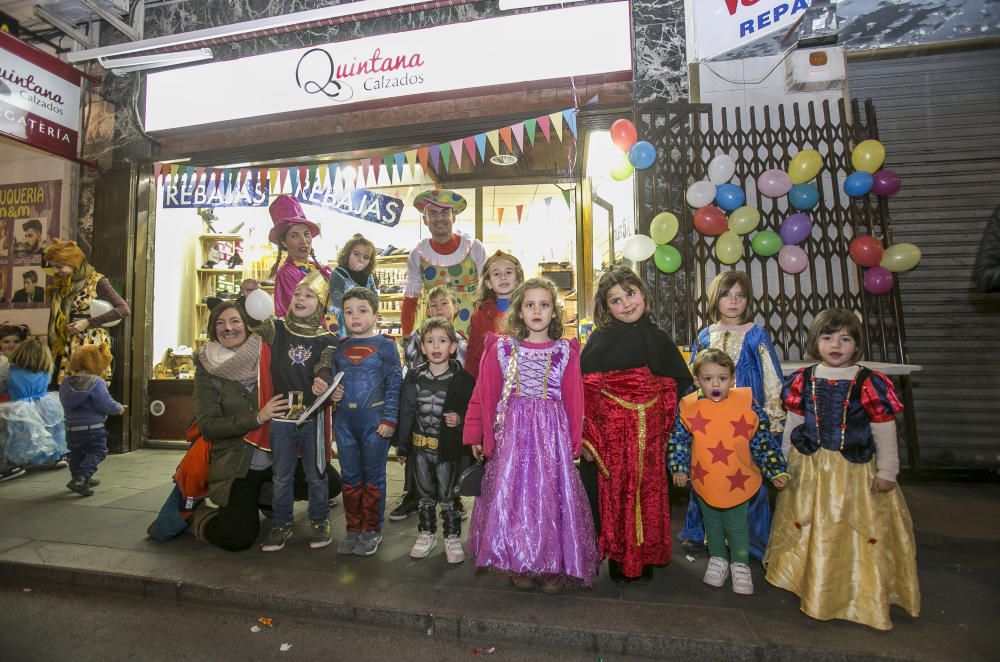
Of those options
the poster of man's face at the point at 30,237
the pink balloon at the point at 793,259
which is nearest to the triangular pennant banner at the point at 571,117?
the pink balloon at the point at 793,259

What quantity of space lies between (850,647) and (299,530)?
11.0 feet

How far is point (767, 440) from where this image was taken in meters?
2.77

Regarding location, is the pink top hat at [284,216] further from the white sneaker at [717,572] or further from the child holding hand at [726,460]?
the white sneaker at [717,572]

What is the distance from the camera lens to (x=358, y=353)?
3.40 m

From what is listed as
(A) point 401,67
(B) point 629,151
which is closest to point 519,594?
(B) point 629,151

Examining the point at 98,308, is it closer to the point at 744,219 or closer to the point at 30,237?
the point at 30,237

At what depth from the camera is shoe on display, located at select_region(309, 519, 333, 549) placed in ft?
11.1

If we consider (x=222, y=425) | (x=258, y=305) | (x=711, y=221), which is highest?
(x=711, y=221)

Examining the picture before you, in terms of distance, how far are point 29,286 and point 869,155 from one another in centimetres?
1032

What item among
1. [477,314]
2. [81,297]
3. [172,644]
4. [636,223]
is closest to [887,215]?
[636,223]

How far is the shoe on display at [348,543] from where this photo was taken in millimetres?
3285

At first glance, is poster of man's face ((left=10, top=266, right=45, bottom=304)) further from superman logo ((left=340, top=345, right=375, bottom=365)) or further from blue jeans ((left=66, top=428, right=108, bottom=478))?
superman logo ((left=340, top=345, right=375, bottom=365))

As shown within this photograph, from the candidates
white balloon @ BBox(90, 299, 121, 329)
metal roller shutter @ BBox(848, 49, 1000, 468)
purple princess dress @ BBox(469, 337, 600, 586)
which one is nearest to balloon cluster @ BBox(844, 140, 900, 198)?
metal roller shutter @ BBox(848, 49, 1000, 468)

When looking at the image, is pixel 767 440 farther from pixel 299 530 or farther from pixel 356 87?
pixel 356 87
